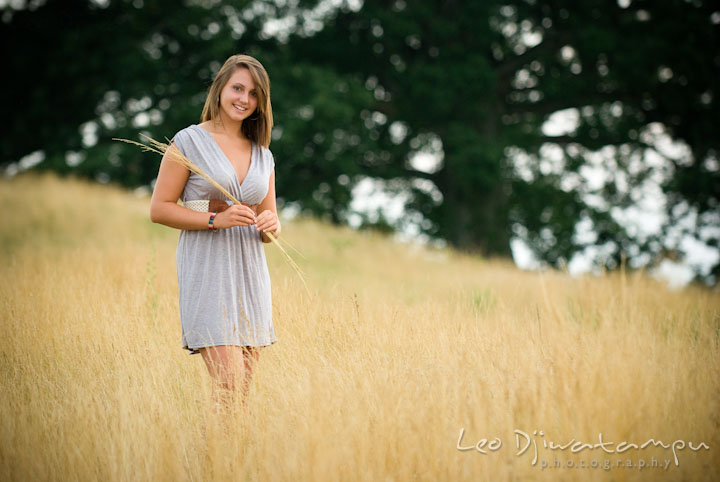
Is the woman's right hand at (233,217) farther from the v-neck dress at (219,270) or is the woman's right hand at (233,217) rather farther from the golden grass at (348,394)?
the golden grass at (348,394)

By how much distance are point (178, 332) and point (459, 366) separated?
2159 mm

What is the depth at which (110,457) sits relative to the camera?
273cm

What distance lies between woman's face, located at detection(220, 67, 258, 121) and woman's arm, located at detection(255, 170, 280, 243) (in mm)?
384

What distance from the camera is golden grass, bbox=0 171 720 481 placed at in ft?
8.91

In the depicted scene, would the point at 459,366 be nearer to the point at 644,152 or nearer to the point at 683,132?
the point at 683,132

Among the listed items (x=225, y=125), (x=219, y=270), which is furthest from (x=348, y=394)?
(x=225, y=125)

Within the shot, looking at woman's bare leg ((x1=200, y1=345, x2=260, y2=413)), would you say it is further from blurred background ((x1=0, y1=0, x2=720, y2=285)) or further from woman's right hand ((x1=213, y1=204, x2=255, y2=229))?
blurred background ((x1=0, y1=0, x2=720, y2=285))

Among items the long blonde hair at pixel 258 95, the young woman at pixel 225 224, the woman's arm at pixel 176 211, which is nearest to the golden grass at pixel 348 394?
the young woman at pixel 225 224

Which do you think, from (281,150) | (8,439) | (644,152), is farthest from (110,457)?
(644,152)

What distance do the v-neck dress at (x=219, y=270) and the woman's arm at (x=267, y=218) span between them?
0.09 meters

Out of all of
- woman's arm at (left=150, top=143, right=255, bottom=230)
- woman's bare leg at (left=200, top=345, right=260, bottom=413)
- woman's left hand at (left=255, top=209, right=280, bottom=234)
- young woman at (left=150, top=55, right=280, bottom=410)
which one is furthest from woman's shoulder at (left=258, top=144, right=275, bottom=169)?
woman's bare leg at (left=200, top=345, right=260, bottom=413)

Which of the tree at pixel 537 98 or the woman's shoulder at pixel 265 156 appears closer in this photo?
the woman's shoulder at pixel 265 156

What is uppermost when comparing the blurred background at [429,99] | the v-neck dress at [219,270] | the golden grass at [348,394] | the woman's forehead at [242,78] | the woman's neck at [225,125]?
the blurred background at [429,99]

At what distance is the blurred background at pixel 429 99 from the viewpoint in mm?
13938
